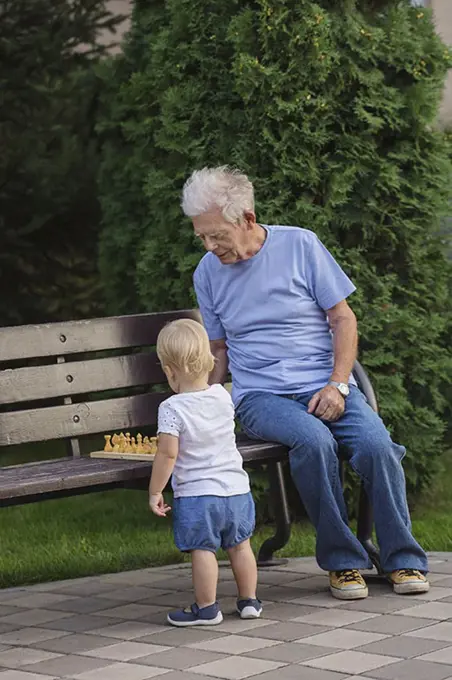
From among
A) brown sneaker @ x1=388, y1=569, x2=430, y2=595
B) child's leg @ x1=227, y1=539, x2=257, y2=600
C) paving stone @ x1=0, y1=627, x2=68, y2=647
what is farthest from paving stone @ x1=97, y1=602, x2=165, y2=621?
brown sneaker @ x1=388, y1=569, x2=430, y2=595

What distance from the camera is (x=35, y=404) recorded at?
7.57m

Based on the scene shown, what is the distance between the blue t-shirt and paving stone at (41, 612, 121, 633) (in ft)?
3.16

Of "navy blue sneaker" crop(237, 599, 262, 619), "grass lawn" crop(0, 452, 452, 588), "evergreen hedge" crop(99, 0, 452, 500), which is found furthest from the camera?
"evergreen hedge" crop(99, 0, 452, 500)

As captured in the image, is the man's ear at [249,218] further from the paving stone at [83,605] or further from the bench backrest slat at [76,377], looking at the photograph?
the paving stone at [83,605]

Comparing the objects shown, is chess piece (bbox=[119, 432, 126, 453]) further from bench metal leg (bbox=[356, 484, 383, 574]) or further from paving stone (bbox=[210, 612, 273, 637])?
bench metal leg (bbox=[356, 484, 383, 574])

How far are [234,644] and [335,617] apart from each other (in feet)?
1.44

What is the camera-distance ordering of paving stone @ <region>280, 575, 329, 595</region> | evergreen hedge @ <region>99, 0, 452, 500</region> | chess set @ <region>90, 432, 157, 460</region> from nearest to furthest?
1. chess set @ <region>90, 432, 157, 460</region>
2. paving stone @ <region>280, 575, 329, 595</region>
3. evergreen hedge @ <region>99, 0, 452, 500</region>

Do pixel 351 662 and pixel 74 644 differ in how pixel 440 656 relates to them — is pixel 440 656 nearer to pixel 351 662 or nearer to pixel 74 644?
pixel 351 662

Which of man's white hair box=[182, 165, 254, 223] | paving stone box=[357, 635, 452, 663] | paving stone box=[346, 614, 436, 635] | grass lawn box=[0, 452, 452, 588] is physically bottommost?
grass lawn box=[0, 452, 452, 588]

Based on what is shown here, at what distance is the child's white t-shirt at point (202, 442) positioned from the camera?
4.39 metres

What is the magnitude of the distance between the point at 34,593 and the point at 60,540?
129 cm

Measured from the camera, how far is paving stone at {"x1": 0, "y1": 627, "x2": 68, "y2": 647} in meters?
4.40

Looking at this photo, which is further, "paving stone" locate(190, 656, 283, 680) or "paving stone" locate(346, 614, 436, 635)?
"paving stone" locate(346, 614, 436, 635)

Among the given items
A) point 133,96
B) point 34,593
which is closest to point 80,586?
point 34,593
